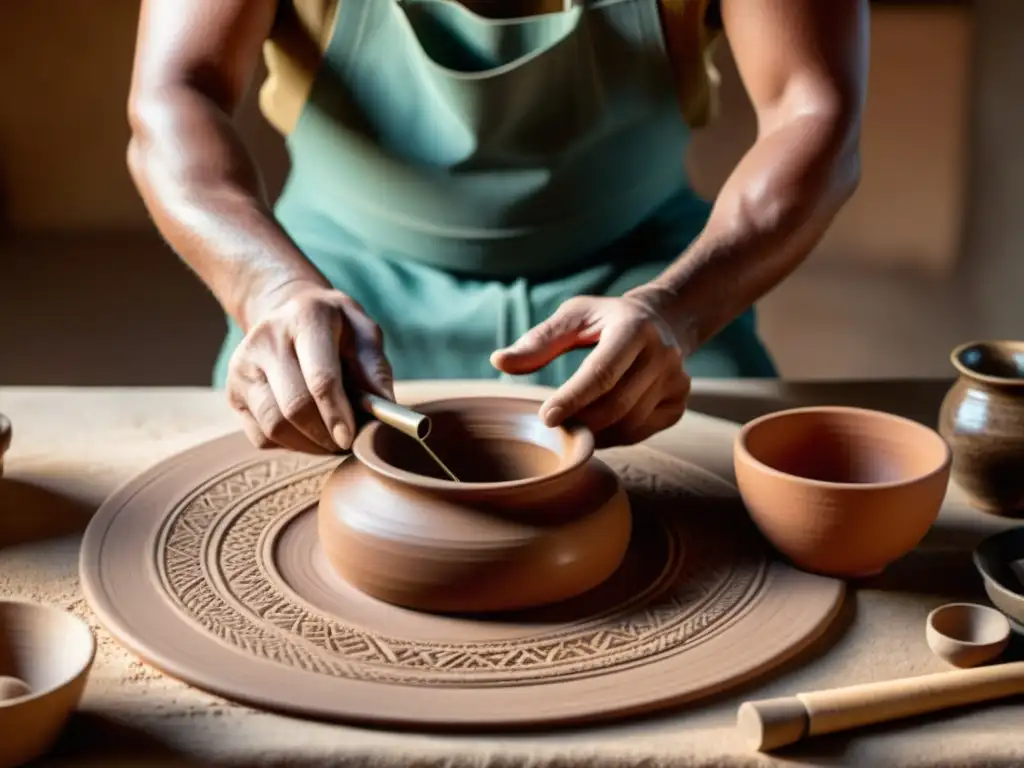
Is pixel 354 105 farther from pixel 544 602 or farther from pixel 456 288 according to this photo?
pixel 544 602

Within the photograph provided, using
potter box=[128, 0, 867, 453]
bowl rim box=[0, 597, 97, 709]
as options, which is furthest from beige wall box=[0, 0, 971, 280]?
bowl rim box=[0, 597, 97, 709]

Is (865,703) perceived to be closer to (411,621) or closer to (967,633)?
(967,633)

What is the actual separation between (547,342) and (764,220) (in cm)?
42

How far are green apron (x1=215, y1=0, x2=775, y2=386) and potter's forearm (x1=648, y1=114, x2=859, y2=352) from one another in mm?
200

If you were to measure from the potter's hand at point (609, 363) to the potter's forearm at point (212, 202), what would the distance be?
271 millimetres

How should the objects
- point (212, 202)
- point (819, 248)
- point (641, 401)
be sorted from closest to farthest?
point (641, 401)
point (212, 202)
point (819, 248)

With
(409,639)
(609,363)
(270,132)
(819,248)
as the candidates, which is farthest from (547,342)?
(819,248)

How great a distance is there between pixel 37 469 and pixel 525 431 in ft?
1.65

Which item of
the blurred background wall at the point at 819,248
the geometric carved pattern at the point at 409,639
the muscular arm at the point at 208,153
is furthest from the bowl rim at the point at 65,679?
the blurred background wall at the point at 819,248

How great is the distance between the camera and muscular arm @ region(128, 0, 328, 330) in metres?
1.31

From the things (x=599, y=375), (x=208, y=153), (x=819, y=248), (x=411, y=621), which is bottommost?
(x=819, y=248)

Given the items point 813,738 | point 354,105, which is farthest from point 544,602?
point 354,105

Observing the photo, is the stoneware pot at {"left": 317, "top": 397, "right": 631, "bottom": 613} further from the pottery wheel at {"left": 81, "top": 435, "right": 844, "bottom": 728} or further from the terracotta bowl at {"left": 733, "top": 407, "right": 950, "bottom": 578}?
the terracotta bowl at {"left": 733, "top": 407, "right": 950, "bottom": 578}

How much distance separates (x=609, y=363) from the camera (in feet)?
3.60
